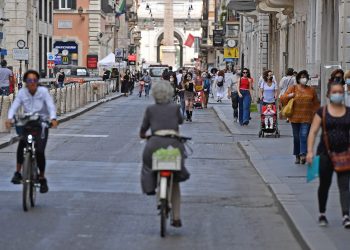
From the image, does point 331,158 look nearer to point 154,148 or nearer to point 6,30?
point 154,148

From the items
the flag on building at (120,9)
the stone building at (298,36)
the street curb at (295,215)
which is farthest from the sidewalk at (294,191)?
the flag on building at (120,9)

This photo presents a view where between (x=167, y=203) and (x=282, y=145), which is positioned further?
(x=282, y=145)

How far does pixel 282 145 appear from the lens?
24.1 meters

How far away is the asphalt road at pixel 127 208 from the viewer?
1129cm

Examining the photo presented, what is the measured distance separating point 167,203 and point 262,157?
9.85 metres

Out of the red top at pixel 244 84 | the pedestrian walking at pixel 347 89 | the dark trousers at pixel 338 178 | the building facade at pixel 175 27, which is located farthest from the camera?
the building facade at pixel 175 27

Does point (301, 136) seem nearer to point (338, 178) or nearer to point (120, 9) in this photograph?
point (338, 178)

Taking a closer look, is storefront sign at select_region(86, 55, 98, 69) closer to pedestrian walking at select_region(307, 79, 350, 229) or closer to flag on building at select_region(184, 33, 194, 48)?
flag on building at select_region(184, 33, 194, 48)

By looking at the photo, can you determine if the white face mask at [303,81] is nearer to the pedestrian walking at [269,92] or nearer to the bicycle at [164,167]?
the bicycle at [164,167]

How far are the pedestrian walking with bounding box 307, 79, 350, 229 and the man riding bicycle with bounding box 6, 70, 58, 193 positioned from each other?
12.5ft

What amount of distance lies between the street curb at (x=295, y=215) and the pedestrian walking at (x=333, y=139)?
0.35 m

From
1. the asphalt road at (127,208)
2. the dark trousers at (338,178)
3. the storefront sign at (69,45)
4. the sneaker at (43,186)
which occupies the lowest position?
the asphalt road at (127,208)

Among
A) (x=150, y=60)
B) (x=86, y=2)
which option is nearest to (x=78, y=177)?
(x=86, y=2)

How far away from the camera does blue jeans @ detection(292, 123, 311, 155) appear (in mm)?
18781
